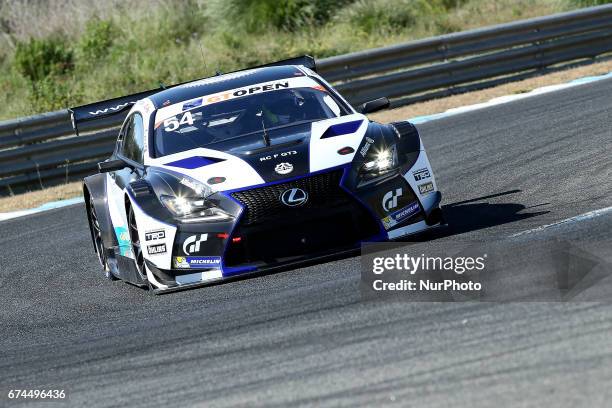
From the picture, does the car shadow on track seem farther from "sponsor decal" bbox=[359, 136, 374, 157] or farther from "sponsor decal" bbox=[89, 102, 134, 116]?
"sponsor decal" bbox=[89, 102, 134, 116]

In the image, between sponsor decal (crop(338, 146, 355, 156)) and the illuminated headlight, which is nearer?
the illuminated headlight

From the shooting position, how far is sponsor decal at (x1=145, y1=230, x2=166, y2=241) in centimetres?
738

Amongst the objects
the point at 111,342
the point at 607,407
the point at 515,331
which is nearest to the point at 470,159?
the point at 111,342

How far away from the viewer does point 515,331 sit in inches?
191

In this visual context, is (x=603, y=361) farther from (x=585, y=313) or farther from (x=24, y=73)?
(x=24, y=73)

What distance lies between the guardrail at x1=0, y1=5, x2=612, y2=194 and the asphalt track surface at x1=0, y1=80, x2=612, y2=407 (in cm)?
567

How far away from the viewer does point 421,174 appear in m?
7.61

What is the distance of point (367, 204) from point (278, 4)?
18.5 m

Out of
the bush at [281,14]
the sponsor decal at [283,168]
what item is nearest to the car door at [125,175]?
the sponsor decal at [283,168]

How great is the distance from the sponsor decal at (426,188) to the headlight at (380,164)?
0.23 metres

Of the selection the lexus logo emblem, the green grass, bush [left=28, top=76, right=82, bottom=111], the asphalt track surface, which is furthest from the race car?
the green grass

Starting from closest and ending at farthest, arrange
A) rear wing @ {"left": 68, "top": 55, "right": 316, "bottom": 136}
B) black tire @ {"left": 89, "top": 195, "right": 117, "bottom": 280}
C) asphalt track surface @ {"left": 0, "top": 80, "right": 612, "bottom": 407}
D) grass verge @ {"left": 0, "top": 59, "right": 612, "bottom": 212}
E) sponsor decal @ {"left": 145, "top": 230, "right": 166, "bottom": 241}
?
asphalt track surface @ {"left": 0, "top": 80, "right": 612, "bottom": 407} < sponsor decal @ {"left": 145, "top": 230, "right": 166, "bottom": 241} < black tire @ {"left": 89, "top": 195, "right": 117, "bottom": 280} < rear wing @ {"left": 68, "top": 55, "right": 316, "bottom": 136} < grass verge @ {"left": 0, "top": 59, "right": 612, "bottom": 212}

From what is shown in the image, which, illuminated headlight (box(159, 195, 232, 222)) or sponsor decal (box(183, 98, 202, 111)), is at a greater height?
sponsor decal (box(183, 98, 202, 111))

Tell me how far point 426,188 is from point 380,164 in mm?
370
